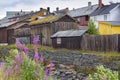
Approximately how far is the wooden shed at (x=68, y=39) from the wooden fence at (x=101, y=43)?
896mm

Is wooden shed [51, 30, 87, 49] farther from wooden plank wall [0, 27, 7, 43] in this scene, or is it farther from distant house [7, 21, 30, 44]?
wooden plank wall [0, 27, 7, 43]

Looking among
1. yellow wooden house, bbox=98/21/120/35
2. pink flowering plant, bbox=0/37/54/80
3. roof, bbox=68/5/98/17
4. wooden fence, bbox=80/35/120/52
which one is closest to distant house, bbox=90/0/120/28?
roof, bbox=68/5/98/17

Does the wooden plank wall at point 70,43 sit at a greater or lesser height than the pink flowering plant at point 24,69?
lesser

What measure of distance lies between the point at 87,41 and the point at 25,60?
38232mm

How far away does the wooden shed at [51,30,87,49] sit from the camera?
4678 centimetres

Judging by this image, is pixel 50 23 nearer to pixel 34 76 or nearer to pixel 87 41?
pixel 87 41

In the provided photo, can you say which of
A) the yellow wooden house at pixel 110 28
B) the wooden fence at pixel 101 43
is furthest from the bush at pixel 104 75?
the yellow wooden house at pixel 110 28

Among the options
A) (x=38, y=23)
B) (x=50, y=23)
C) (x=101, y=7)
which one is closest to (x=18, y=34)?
(x=38, y=23)

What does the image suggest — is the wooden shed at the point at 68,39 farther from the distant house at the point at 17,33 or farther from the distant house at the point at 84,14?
the distant house at the point at 84,14

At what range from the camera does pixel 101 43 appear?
42031 millimetres

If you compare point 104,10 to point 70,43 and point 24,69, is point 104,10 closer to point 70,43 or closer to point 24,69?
point 70,43

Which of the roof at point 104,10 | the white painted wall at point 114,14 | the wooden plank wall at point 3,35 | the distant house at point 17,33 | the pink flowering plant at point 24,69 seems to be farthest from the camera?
the wooden plank wall at point 3,35

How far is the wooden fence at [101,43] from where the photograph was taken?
3956cm

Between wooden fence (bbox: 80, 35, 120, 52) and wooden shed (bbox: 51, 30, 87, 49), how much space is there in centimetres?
90
